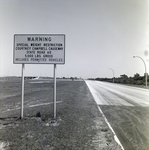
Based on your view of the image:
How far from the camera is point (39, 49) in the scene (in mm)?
7387

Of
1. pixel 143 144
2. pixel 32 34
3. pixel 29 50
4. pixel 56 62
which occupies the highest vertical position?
pixel 32 34

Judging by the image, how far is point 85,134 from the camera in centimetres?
505

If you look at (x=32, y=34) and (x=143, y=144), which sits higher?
(x=32, y=34)

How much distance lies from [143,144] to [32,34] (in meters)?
5.77

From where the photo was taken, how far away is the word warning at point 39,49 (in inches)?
288

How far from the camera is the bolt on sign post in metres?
7.31

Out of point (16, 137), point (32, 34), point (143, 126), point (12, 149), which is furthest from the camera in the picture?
point (32, 34)

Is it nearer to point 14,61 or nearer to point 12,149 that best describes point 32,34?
point 14,61

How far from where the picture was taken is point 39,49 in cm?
739

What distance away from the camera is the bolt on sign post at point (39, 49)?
7309 mm

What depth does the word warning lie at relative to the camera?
7.31m

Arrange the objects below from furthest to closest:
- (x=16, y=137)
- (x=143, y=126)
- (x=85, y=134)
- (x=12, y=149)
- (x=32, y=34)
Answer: (x=32, y=34) < (x=143, y=126) < (x=85, y=134) < (x=16, y=137) < (x=12, y=149)

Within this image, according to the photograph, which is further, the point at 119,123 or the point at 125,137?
the point at 119,123

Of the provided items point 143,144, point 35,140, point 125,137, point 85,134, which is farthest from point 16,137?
point 143,144
